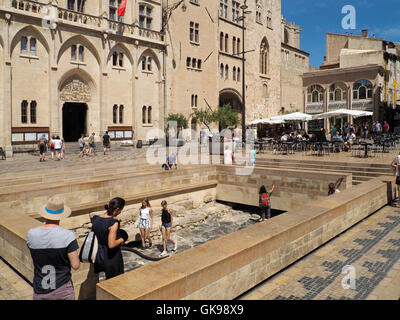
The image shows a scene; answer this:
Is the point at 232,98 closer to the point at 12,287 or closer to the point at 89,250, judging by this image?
the point at 12,287

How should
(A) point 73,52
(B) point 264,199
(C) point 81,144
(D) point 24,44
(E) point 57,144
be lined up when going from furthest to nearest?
(A) point 73,52 → (D) point 24,44 → (C) point 81,144 → (E) point 57,144 → (B) point 264,199

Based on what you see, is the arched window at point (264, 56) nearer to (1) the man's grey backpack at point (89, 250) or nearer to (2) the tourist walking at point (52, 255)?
(1) the man's grey backpack at point (89, 250)

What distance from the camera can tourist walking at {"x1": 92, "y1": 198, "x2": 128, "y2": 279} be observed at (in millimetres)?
4457

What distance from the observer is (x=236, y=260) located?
16.5 ft

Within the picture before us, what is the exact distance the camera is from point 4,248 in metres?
6.49

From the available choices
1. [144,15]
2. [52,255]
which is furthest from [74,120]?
[52,255]

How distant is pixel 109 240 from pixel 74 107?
96.7ft

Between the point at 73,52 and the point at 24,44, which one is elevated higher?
the point at 73,52

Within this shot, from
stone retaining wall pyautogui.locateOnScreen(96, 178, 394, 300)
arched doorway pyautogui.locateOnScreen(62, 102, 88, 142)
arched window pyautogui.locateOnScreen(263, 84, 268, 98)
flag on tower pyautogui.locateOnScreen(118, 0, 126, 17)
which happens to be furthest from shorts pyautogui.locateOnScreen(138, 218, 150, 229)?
arched window pyautogui.locateOnScreen(263, 84, 268, 98)

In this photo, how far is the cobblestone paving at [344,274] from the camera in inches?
202

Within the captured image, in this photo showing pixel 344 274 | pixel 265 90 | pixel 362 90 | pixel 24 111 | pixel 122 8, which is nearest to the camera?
pixel 344 274

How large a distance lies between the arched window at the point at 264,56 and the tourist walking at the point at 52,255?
45985 mm

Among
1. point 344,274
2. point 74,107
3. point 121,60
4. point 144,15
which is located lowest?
point 344,274
